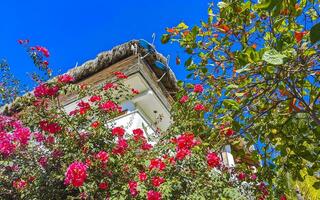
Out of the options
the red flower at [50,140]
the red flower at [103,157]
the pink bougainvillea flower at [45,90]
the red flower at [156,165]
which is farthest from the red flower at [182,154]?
the pink bougainvillea flower at [45,90]

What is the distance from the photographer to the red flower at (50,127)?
4422 mm

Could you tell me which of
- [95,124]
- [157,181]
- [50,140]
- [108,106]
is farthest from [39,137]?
[157,181]

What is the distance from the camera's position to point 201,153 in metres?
4.31

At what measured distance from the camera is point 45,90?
4598 mm

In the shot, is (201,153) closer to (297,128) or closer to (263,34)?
(297,128)

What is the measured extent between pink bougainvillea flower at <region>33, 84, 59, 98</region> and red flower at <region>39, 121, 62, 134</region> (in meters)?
0.39

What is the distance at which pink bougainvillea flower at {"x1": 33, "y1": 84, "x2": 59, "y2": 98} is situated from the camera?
457 cm

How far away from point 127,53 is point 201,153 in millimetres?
3794

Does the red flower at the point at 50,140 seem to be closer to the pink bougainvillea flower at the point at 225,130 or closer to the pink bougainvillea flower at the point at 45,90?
the pink bougainvillea flower at the point at 45,90

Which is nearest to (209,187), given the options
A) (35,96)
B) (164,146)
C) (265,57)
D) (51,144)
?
(164,146)

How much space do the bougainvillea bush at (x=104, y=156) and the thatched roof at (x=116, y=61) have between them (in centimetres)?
252

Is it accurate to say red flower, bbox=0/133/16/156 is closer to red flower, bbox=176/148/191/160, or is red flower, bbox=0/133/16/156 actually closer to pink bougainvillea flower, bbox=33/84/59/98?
pink bougainvillea flower, bbox=33/84/59/98

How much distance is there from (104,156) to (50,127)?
2.73 ft

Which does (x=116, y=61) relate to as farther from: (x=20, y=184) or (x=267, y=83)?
(x=267, y=83)
